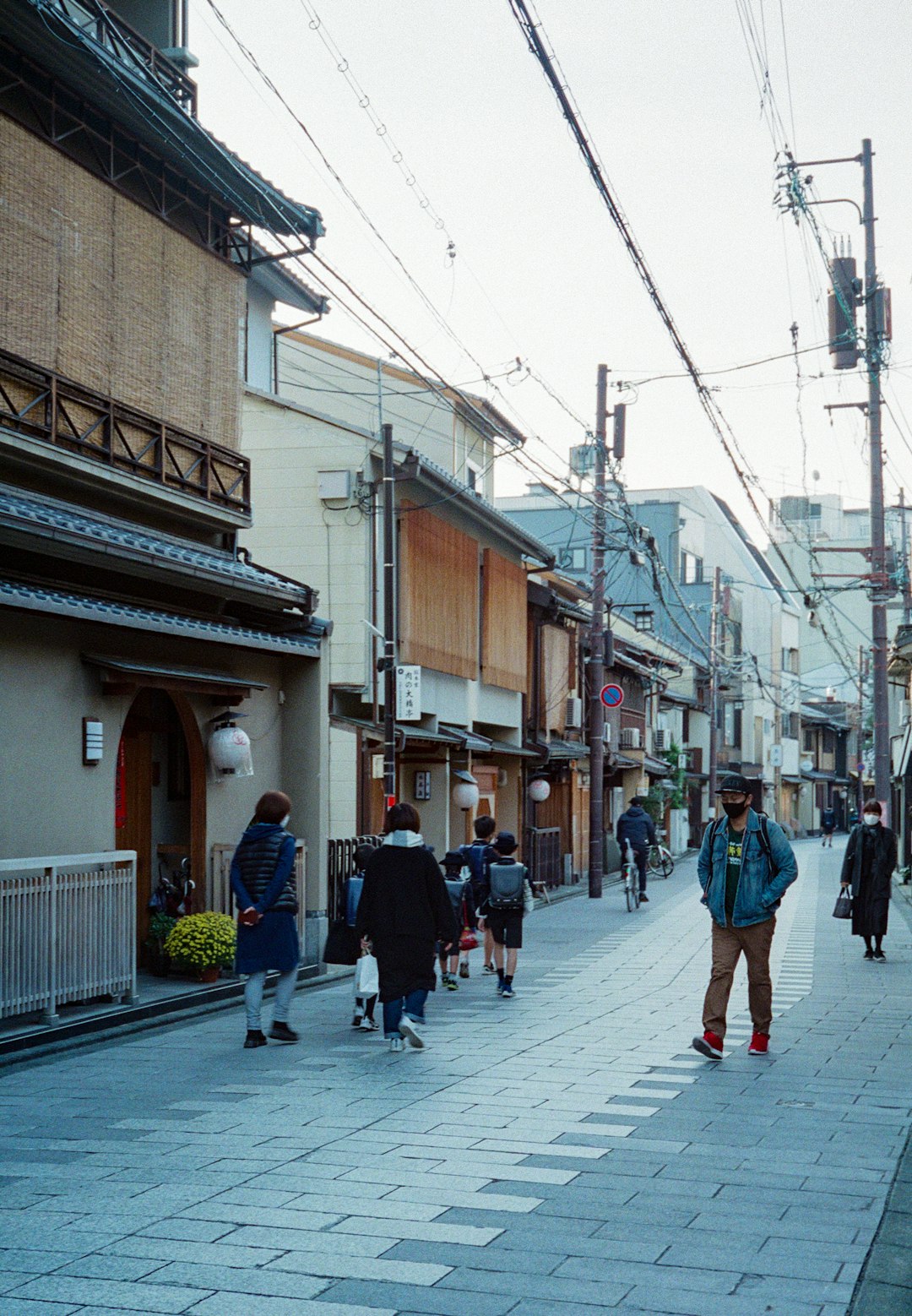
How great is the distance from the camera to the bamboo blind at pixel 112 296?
526 inches

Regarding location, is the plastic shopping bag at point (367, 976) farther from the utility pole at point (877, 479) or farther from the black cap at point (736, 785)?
the utility pole at point (877, 479)

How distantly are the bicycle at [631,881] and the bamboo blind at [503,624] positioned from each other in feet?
15.2

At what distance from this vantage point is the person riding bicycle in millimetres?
26938

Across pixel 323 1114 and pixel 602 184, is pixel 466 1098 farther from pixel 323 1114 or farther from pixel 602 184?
pixel 602 184

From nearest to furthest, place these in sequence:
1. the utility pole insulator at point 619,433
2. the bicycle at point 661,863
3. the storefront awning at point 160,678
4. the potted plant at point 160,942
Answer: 1. the storefront awning at point 160,678
2. the potted plant at point 160,942
3. the utility pole insulator at point 619,433
4. the bicycle at point 661,863

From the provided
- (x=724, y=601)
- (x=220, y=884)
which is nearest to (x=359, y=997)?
(x=220, y=884)

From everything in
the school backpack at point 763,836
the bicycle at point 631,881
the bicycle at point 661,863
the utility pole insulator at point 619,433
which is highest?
the utility pole insulator at point 619,433

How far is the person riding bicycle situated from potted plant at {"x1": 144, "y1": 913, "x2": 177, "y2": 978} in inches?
548

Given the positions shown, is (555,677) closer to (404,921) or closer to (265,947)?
(265,947)

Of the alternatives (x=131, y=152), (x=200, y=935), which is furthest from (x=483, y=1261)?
(x=131, y=152)

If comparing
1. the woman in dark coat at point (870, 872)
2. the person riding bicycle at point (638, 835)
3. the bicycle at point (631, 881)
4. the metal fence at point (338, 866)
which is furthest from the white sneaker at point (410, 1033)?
the person riding bicycle at point (638, 835)

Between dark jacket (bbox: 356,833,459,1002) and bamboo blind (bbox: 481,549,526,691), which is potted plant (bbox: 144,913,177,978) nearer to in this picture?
dark jacket (bbox: 356,833,459,1002)

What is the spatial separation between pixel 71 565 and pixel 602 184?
5819mm

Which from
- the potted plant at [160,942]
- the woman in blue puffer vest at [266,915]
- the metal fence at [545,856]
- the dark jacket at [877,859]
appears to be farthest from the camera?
the metal fence at [545,856]
